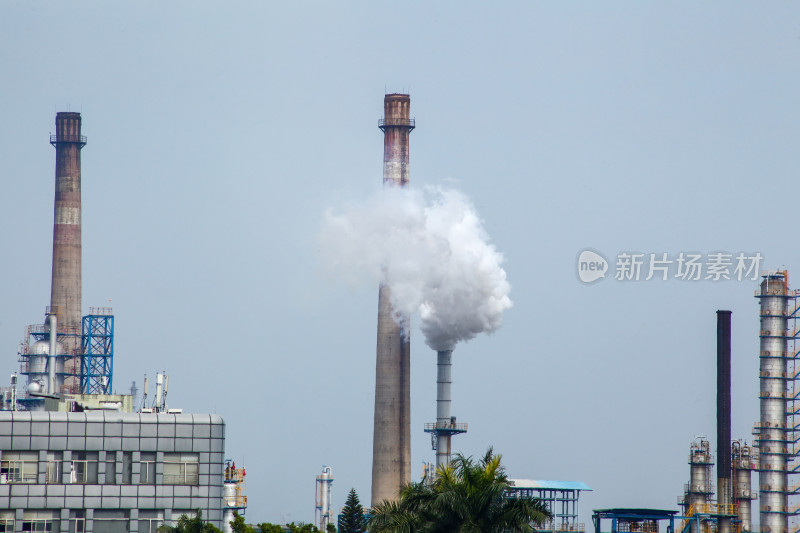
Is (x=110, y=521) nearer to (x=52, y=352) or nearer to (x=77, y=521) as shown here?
(x=77, y=521)

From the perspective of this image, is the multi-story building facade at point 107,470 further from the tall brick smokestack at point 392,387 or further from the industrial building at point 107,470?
the tall brick smokestack at point 392,387

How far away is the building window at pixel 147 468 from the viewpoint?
65.1 meters

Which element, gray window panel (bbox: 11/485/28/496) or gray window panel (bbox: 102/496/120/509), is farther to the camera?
gray window panel (bbox: 102/496/120/509)

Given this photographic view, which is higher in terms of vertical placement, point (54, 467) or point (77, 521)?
point (54, 467)

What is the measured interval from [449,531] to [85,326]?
107 meters

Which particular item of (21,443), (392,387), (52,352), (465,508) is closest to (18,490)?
(21,443)

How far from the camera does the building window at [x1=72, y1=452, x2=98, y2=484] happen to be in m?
64.1

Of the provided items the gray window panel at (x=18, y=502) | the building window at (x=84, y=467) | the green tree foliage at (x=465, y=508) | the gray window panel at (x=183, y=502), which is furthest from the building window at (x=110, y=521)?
the green tree foliage at (x=465, y=508)

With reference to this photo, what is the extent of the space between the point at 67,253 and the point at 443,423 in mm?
51122

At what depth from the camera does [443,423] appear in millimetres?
105875

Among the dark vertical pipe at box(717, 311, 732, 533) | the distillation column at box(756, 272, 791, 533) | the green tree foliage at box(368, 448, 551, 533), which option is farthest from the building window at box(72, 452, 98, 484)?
the distillation column at box(756, 272, 791, 533)

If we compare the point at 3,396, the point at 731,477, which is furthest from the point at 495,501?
the point at 3,396

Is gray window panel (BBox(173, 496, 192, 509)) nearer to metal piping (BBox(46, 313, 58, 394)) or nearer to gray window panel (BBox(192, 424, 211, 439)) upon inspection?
gray window panel (BBox(192, 424, 211, 439))

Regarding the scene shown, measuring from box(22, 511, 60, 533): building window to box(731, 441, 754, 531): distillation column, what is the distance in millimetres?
63212
